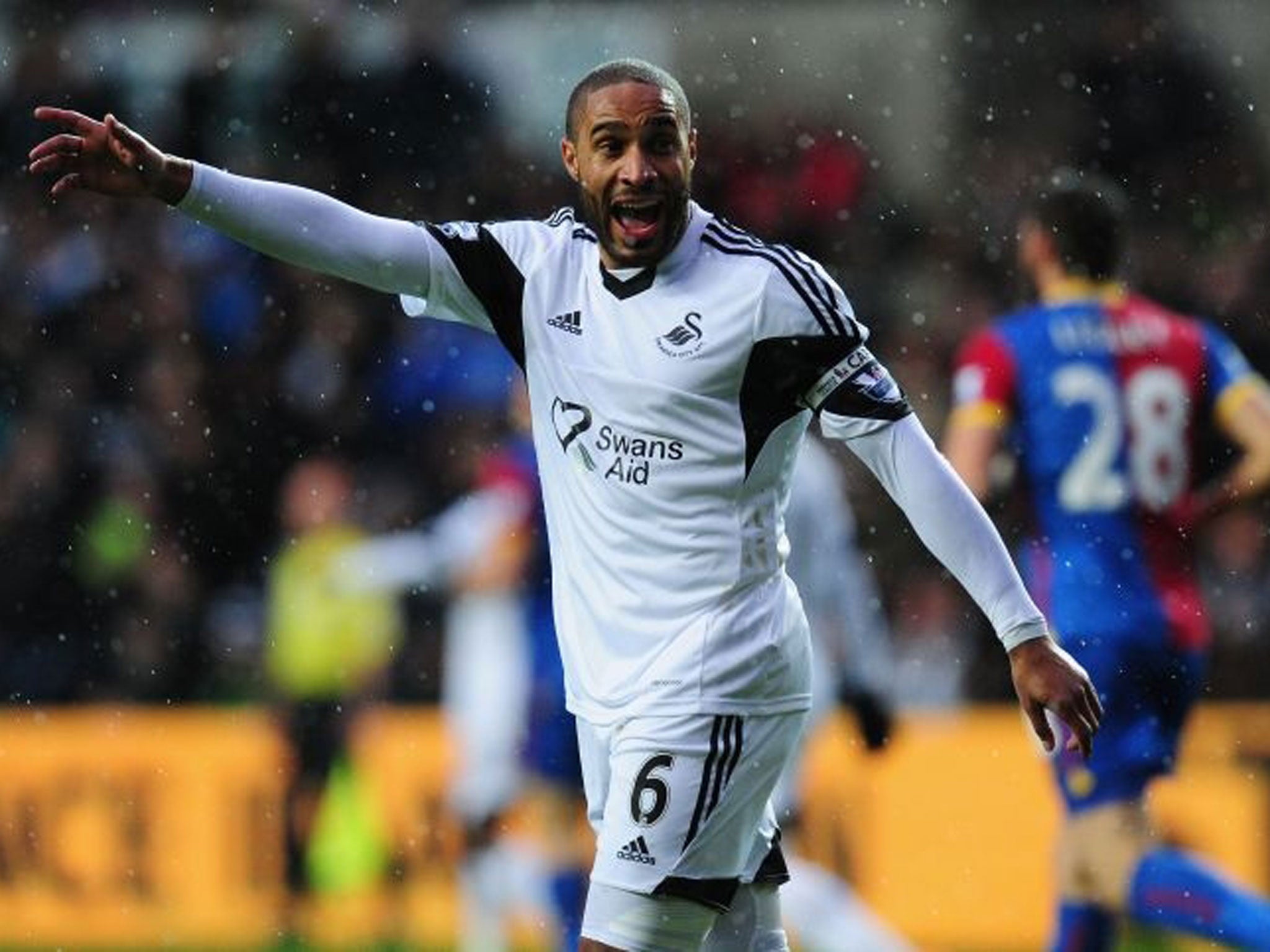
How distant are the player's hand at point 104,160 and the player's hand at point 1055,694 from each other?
1652mm

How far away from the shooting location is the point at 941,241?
582 inches

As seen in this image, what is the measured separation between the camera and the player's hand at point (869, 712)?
729 centimetres

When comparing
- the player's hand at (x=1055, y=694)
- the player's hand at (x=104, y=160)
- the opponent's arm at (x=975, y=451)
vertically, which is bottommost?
the player's hand at (x=1055, y=694)

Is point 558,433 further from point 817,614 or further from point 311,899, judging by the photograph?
point 311,899

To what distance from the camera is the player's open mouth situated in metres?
4.82

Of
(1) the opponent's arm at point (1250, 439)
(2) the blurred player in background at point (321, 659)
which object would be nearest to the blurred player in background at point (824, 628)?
(1) the opponent's arm at point (1250, 439)

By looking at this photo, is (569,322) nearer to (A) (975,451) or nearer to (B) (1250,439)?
(A) (975,451)

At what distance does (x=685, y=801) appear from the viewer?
475 cm

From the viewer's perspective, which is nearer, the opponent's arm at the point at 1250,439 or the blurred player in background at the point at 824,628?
the opponent's arm at the point at 1250,439

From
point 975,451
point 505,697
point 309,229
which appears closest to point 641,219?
point 309,229

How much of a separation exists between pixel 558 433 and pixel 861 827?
573cm

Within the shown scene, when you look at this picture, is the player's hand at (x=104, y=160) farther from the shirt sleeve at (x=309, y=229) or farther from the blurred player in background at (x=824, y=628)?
the blurred player in background at (x=824, y=628)

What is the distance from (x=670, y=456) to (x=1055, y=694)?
78 centimetres

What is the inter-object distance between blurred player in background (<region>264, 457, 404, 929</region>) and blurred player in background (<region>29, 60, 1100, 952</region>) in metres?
6.21
